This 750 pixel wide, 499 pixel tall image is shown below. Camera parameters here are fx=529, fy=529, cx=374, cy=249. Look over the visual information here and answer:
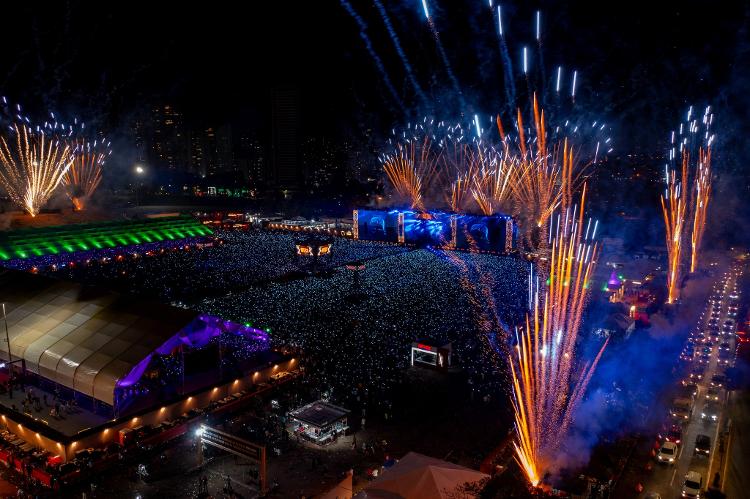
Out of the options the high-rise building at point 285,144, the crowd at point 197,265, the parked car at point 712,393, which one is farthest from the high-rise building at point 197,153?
the parked car at point 712,393

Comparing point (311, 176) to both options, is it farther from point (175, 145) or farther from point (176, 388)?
point (176, 388)

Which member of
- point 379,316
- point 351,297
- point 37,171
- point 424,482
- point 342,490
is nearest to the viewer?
point 424,482

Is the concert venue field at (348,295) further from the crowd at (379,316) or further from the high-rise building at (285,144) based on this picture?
the high-rise building at (285,144)

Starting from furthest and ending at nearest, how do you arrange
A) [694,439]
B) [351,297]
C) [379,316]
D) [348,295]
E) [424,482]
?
[348,295] < [351,297] < [379,316] < [694,439] < [424,482]

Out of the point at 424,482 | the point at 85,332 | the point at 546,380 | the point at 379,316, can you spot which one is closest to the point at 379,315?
the point at 379,316

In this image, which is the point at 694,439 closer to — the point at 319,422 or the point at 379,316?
the point at 319,422

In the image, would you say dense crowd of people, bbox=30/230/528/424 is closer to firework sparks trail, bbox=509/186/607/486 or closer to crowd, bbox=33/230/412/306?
crowd, bbox=33/230/412/306

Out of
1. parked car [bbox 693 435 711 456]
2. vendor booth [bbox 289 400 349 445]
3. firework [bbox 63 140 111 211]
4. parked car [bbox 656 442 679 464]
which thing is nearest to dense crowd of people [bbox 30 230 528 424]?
vendor booth [bbox 289 400 349 445]
